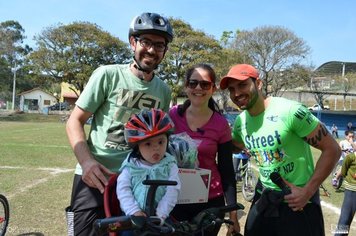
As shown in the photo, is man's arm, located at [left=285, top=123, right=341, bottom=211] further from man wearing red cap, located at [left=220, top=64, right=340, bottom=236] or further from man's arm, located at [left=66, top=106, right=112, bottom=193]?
man's arm, located at [left=66, top=106, right=112, bottom=193]

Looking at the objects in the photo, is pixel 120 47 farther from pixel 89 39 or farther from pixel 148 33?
pixel 148 33

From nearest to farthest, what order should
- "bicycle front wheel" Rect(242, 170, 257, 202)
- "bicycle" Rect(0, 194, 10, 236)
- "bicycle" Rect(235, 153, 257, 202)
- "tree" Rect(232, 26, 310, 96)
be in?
"bicycle" Rect(0, 194, 10, 236) → "bicycle" Rect(235, 153, 257, 202) → "bicycle front wheel" Rect(242, 170, 257, 202) → "tree" Rect(232, 26, 310, 96)

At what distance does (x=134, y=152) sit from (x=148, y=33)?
2.77 ft

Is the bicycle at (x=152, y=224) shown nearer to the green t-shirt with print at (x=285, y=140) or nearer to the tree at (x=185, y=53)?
the green t-shirt with print at (x=285, y=140)

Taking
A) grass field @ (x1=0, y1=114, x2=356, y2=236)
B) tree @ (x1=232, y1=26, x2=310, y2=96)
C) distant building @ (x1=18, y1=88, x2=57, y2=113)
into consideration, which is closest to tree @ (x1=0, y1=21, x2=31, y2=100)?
distant building @ (x1=18, y1=88, x2=57, y2=113)

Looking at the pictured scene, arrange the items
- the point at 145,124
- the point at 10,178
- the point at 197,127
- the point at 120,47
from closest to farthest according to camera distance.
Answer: the point at 145,124, the point at 197,127, the point at 10,178, the point at 120,47

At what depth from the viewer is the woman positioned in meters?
3.21

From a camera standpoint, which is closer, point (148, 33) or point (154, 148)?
point (154, 148)

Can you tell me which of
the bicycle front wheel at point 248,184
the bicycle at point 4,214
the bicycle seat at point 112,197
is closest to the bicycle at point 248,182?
the bicycle front wheel at point 248,184

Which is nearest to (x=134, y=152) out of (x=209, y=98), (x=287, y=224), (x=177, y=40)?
(x=209, y=98)

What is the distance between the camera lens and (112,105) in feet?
9.49

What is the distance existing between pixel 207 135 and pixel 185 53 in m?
43.3

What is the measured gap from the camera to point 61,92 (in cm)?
8162

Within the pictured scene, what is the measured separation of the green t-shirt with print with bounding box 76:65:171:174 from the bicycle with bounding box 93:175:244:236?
0.69 meters
